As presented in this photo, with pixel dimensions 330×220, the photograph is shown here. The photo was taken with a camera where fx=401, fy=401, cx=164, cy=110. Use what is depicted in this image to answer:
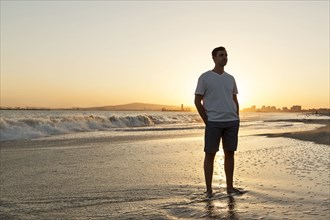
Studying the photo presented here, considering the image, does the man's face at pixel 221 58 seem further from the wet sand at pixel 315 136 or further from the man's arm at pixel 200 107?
the wet sand at pixel 315 136

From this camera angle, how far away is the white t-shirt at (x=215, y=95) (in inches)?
223

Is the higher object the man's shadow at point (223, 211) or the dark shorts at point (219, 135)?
the dark shorts at point (219, 135)

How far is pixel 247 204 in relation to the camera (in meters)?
4.83

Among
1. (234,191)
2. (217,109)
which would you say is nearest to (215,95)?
(217,109)

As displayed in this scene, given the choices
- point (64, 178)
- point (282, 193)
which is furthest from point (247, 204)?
point (64, 178)

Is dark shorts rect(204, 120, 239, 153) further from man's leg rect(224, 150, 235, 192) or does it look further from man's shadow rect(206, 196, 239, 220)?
man's shadow rect(206, 196, 239, 220)

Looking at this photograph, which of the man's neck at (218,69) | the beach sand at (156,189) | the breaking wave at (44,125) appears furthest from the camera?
the breaking wave at (44,125)

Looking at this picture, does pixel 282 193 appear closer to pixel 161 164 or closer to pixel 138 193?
pixel 138 193

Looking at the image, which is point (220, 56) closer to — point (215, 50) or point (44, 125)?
point (215, 50)

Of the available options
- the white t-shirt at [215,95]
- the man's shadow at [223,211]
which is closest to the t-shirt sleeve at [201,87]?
the white t-shirt at [215,95]

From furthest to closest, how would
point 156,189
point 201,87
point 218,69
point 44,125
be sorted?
point 44,125 < point 156,189 < point 218,69 < point 201,87

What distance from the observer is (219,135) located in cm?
571

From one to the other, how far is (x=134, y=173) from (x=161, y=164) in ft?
4.74

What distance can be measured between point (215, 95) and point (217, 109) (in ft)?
0.67
